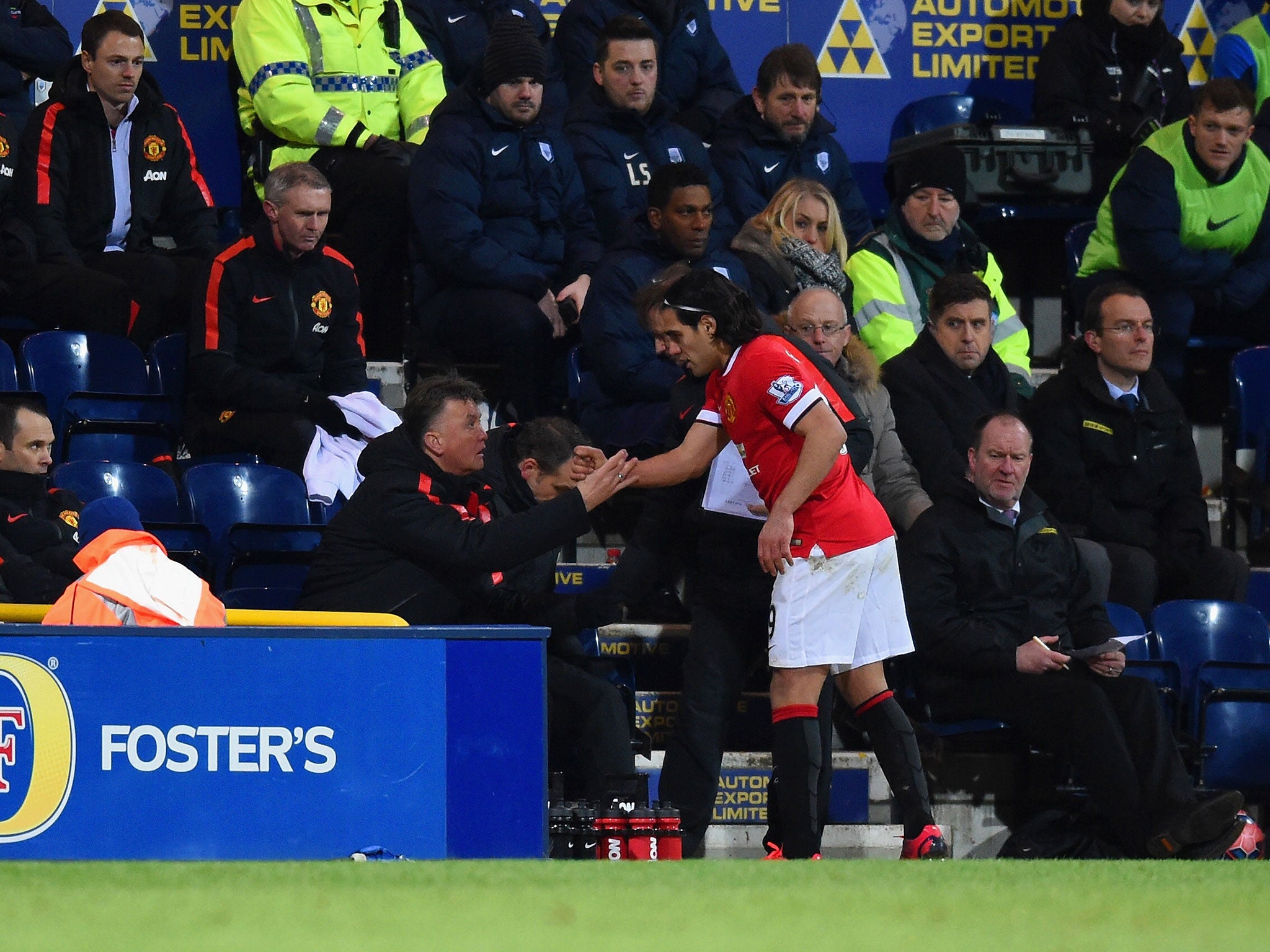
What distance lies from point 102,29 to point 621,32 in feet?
6.89

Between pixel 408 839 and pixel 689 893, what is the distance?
38.9 inches

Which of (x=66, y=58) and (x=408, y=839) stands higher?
(x=66, y=58)

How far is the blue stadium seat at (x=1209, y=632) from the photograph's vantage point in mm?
6902

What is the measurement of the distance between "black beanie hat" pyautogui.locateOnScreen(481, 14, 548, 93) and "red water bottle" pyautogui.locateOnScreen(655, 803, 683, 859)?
3813 millimetres

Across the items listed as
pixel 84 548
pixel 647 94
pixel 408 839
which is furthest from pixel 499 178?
pixel 408 839

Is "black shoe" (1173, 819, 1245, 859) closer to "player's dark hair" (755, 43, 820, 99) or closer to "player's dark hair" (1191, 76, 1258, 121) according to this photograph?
"player's dark hair" (1191, 76, 1258, 121)

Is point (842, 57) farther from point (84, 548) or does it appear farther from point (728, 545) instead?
point (84, 548)

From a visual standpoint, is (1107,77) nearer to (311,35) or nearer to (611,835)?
(311,35)

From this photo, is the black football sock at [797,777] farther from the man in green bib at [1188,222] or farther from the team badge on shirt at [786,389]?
the man in green bib at [1188,222]

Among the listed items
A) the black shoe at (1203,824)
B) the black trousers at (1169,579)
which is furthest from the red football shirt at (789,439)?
the black trousers at (1169,579)

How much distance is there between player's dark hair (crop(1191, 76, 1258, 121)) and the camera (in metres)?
8.27

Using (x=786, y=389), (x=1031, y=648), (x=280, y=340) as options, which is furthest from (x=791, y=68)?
(x=786, y=389)

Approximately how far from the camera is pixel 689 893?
128 inches

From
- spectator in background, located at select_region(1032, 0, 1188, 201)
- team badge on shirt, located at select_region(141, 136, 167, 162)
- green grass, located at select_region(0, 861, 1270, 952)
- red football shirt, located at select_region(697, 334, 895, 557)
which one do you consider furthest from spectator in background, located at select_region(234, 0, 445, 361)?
green grass, located at select_region(0, 861, 1270, 952)
